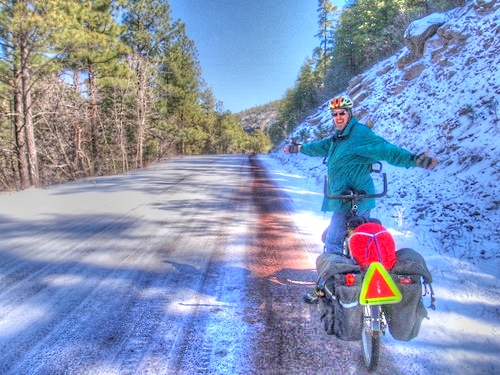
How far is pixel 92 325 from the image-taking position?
3127 millimetres

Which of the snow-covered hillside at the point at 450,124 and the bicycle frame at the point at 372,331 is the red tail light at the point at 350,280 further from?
the snow-covered hillside at the point at 450,124

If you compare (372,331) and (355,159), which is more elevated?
(355,159)

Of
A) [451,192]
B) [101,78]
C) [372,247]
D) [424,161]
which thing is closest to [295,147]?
[424,161]

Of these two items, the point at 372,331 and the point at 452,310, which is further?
the point at 452,310

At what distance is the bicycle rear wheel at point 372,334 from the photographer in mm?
2457

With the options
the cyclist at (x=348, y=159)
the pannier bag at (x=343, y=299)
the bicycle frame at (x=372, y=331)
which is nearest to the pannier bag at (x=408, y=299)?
the bicycle frame at (x=372, y=331)

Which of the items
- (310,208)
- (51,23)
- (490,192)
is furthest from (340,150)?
(51,23)

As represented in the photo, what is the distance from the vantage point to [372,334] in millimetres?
2477

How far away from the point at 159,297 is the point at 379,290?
7.87 feet

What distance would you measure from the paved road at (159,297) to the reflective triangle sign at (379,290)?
2.31 feet

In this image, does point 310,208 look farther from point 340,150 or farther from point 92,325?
point 92,325

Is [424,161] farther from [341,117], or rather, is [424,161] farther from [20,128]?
[20,128]

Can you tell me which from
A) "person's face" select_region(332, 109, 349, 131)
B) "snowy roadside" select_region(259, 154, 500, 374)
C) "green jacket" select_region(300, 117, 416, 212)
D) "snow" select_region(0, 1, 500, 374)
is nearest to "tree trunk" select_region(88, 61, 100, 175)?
"snow" select_region(0, 1, 500, 374)

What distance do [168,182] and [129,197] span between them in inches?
124
